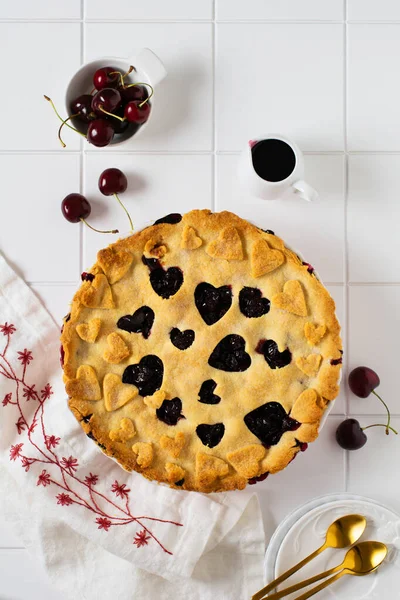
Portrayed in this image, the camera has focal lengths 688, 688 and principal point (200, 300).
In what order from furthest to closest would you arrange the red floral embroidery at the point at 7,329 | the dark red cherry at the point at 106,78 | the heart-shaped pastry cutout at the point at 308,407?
the red floral embroidery at the point at 7,329, the dark red cherry at the point at 106,78, the heart-shaped pastry cutout at the point at 308,407

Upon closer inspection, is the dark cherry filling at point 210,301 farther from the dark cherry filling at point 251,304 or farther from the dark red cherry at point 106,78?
the dark red cherry at point 106,78

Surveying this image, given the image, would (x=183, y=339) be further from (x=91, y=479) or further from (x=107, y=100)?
(x=107, y=100)

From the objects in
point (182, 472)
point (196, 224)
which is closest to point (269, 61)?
point (196, 224)

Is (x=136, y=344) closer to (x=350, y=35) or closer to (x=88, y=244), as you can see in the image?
(x=88, y=244)

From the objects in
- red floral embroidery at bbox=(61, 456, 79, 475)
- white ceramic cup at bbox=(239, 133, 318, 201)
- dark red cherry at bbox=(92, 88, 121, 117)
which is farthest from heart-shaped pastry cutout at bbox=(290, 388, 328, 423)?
dark red cherry at bbox=(92, 88, 121, 117)

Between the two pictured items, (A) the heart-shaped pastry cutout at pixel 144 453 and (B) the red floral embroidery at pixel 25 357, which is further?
(B) the red floral embroidery at pixel 25 357

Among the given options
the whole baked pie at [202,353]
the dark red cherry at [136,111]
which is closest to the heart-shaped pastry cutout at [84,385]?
the whole baked pie at [202,353]

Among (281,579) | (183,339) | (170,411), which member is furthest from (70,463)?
(281,579)

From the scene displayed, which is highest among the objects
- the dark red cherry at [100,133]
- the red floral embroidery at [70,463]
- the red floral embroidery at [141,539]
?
the dark red cherry at [100,133]
